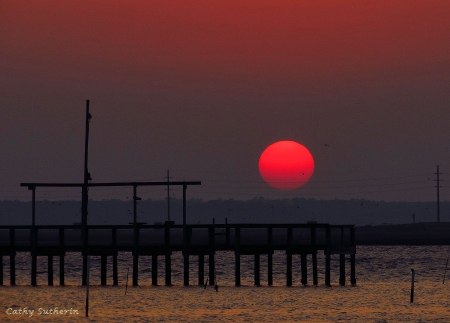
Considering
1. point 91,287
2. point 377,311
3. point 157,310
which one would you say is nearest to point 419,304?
point 377,311

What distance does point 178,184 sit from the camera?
2126 inches

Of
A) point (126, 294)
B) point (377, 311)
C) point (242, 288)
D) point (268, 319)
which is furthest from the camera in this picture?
point (242, 288)

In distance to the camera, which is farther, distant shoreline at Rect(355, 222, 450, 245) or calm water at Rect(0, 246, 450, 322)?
distant shoreline at Rect(355, 222, 450, 245)

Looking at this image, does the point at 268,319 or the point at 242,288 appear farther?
the point at 242,288

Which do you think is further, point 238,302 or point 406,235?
point 406,235

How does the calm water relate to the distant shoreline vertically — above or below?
below

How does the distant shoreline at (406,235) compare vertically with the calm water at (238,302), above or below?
above

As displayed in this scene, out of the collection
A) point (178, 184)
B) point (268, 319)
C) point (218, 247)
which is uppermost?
point (178, 184)

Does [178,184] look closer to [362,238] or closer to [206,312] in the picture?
[206,312]

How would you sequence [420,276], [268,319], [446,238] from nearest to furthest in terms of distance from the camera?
[268,319]
[420,276]
[446,238]

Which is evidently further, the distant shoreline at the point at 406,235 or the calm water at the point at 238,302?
the distant shoreline at the point at 406,235

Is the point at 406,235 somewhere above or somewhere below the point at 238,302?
above

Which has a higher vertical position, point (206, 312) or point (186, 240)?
point (186, 240)

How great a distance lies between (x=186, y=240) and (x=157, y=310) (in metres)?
9.28
